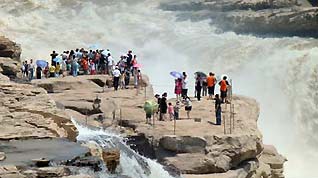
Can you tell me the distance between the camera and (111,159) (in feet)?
46.1

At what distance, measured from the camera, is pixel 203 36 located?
39312mm

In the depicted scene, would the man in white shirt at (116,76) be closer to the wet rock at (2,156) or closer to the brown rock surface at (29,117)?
the brown rock surface at (29,117)

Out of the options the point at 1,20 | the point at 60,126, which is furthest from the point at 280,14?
the point at 60,126

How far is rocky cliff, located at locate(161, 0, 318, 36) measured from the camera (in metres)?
37.4

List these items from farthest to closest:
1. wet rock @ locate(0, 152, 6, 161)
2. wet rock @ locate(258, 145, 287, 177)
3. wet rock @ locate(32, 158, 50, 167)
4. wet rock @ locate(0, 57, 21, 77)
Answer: wet rock @ locate(0, 57, 21, 77) < wet rock @ locate(258, 145, 287, 177) < wet rock @ locate(0, 152, 6, 161) < wet rock @ locate(32, 158, 50, 167)

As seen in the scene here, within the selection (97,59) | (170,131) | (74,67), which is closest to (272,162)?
(170,131)

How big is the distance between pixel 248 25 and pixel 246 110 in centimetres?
2043

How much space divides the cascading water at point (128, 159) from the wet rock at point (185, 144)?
2.04 feet

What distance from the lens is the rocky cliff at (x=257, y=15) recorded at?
123ft

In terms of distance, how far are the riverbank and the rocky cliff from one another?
18.1 metres

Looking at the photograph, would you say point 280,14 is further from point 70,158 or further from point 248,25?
point 70,158

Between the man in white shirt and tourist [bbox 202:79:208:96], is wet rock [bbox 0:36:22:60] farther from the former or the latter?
tourist [bbox 202:79:208:96]

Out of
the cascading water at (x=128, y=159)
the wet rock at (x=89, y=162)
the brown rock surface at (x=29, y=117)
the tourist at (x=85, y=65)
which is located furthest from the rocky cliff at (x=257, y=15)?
the wet rock at (x=89, y=162)

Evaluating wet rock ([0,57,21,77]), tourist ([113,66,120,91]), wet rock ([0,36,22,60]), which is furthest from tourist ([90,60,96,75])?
wet rock ([0,57,21,77])
